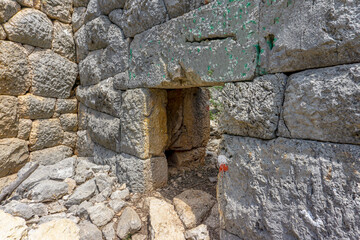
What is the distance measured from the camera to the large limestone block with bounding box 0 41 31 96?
279 centimetres

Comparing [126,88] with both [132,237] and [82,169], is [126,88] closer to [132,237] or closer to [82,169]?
[82,169]

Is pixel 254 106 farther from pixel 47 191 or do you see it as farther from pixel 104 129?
pixel 47 191

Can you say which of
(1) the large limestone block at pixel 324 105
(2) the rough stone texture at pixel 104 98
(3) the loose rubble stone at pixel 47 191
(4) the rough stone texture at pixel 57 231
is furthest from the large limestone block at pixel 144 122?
(1) the large limestone block at pixel 324 105

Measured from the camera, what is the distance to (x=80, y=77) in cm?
346

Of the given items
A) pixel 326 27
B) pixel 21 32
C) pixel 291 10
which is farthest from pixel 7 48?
pixel 326 27

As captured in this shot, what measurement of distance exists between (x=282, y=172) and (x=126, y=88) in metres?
1.84

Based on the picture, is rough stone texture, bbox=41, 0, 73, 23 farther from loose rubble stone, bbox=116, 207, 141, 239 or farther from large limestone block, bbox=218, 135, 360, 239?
large limestone block, bbox=218, 135, 360, 239

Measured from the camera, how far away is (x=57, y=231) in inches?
75.1

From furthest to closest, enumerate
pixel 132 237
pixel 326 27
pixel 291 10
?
pixel 132 237, pixel 291 10, pixel 326 27

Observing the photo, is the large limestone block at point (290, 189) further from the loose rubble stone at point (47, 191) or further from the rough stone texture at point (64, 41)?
the rough stone texture at point (64, 41)

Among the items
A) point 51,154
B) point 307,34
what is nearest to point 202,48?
point 307,34

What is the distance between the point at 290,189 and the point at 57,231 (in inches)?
73.1

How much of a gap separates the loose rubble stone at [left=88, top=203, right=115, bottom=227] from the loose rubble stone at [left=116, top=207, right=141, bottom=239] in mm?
118

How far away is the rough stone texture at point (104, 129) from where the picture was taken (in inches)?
105
